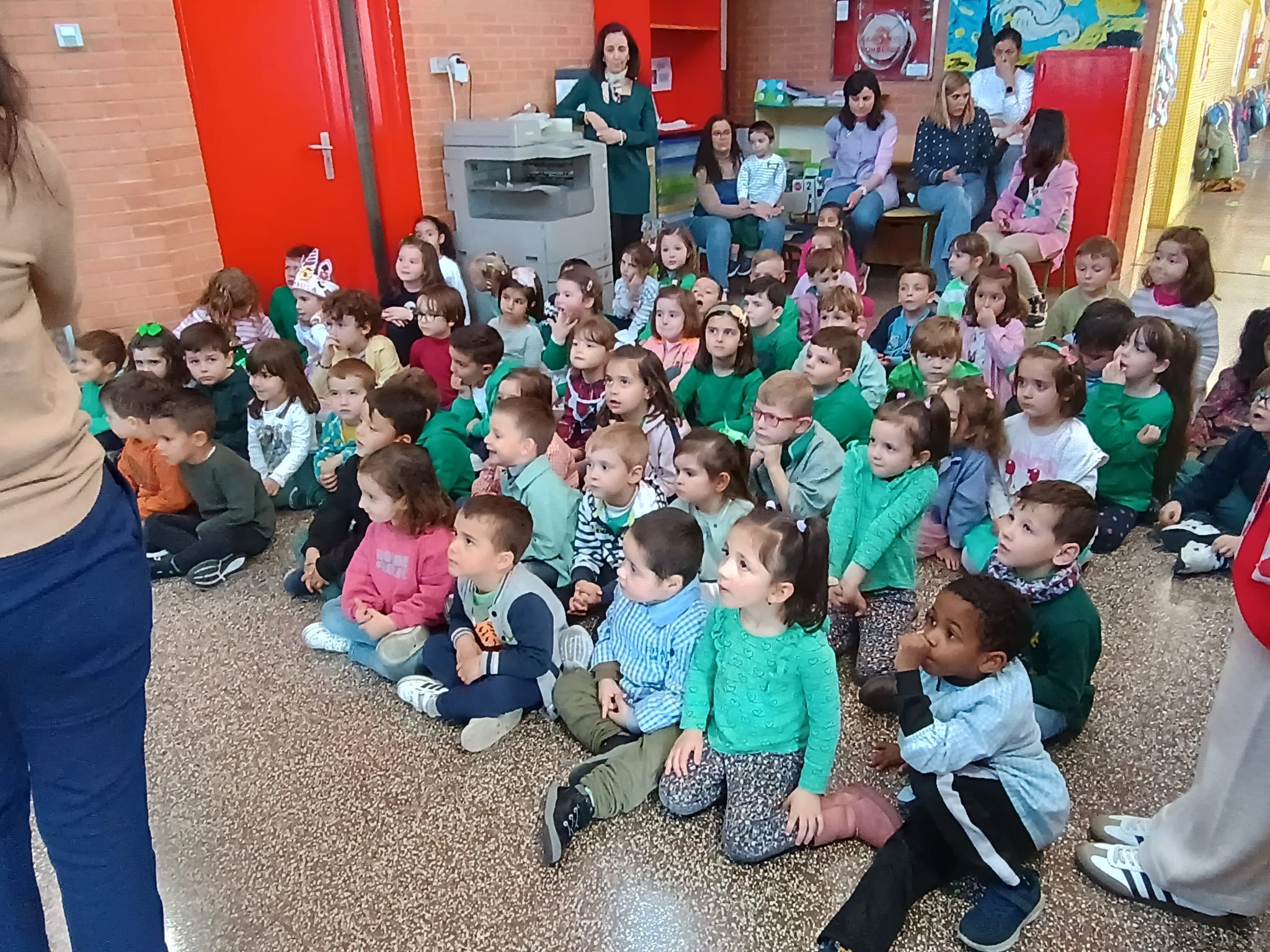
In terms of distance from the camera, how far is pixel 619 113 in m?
5.92

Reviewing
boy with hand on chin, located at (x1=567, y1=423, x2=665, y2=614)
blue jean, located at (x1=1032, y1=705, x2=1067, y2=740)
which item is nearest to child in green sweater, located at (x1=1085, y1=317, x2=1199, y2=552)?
blue jean, located at (x1=1032, y1=705, x2=1067, y2=740)

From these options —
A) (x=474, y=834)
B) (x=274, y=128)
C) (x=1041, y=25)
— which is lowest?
(x=474, y=834)

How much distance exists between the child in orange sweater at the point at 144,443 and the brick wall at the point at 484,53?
283 cm

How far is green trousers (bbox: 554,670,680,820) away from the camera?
2.00 metres

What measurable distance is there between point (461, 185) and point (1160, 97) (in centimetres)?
469

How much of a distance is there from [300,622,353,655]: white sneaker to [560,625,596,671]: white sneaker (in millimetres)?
691

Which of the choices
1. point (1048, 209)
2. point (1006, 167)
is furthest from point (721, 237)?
point (1048, 209)

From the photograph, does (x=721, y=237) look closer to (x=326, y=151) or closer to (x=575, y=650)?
(x=326, y=151)

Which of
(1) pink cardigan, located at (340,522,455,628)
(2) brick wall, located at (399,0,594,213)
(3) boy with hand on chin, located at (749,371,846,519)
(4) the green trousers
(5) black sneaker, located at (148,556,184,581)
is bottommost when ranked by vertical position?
(5) black sneaker, located at (148,556,184,581)

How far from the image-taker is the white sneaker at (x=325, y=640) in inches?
105

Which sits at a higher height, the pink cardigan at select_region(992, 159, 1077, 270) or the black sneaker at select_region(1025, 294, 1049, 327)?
the pink cardigan at select_region(992, 159, 1077, 270)

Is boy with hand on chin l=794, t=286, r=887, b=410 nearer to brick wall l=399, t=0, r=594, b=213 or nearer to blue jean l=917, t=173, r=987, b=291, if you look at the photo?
blue jean l=917, t=173, r=987, b=291

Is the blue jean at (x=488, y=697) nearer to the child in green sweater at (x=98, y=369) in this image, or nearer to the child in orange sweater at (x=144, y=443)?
the child in orange sweater at (x=144, y=443)

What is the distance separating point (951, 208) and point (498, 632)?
183 inches
